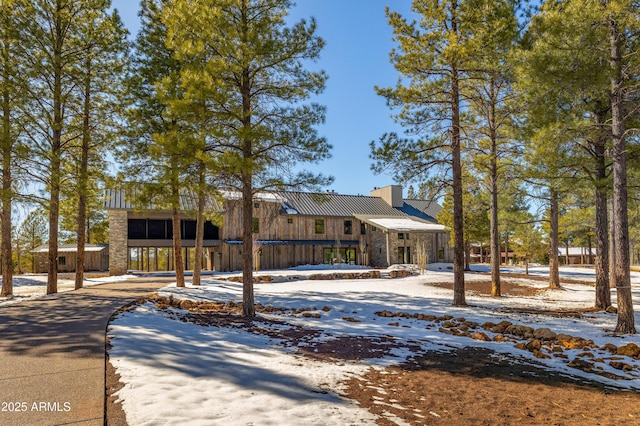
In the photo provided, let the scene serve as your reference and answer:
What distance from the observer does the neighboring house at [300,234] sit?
26672mm

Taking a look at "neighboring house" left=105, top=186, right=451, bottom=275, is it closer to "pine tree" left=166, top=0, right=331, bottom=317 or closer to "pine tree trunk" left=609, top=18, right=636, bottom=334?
"pine tree" left=166, top=0, right=331, bottom=317

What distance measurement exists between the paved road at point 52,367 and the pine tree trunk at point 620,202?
32.4 feet

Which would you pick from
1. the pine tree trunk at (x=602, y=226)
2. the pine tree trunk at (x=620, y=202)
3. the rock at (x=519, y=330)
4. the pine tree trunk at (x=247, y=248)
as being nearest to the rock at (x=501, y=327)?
the rock at (x=519, y=330)

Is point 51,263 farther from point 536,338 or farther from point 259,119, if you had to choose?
point 536,338

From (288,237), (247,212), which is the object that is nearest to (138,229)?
(288,237)

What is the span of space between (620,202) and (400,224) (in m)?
22.7

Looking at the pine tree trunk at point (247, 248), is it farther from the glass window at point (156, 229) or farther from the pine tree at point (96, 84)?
the glass window at point (156, 229)

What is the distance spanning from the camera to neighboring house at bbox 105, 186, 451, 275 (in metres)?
26.7

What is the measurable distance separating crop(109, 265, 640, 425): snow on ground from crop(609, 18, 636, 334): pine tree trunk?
70 centimetres

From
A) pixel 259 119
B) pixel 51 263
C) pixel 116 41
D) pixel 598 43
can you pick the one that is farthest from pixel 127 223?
pixel 598 43

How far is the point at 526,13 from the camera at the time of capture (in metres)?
11.9

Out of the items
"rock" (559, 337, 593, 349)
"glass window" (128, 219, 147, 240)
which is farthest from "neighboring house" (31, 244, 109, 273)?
"rock" (559, 337, 593, 349)

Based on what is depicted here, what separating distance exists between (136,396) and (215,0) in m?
8.76

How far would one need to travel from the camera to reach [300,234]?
31094 millimetres
